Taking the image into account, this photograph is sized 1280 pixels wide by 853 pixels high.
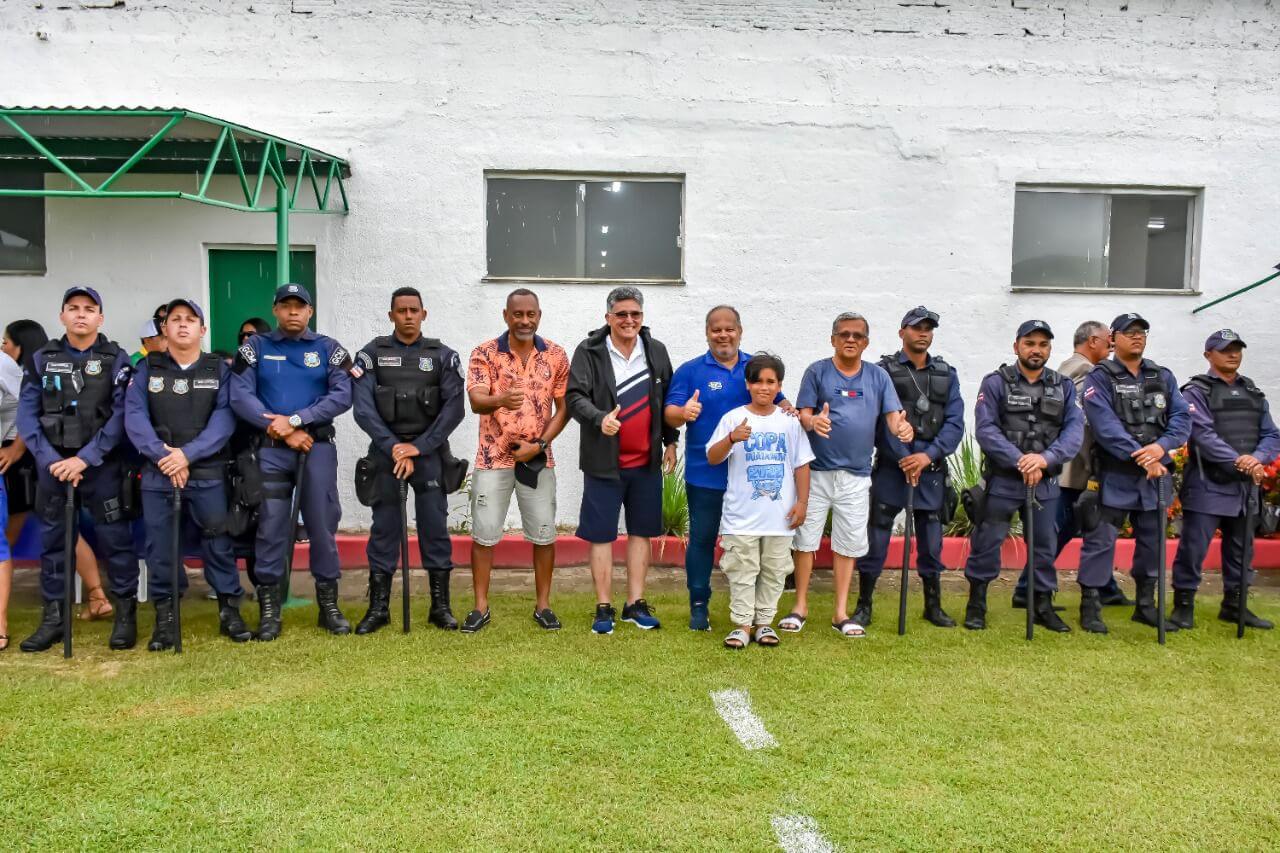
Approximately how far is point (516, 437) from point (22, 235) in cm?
549

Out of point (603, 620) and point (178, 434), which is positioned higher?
point (178, 434)

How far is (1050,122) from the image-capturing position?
8.00m

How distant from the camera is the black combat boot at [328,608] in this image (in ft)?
17.5

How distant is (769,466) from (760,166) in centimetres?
384

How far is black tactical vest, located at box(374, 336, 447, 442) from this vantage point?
210 inches

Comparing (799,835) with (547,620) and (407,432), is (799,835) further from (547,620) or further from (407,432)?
(407,432)

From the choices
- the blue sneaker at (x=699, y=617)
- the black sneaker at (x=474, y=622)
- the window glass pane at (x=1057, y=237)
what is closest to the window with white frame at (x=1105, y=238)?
the window glass pane at (x=1057, y=237)

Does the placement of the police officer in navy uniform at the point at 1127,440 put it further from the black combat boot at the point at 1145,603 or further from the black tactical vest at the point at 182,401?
the black tactical vest at the point at 182,401

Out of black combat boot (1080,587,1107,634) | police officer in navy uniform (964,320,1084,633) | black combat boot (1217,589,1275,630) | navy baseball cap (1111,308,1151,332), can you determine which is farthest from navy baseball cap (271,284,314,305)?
black combat boot (1217,589,1275,630)

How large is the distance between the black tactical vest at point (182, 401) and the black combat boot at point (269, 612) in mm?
726

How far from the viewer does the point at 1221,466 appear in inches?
222

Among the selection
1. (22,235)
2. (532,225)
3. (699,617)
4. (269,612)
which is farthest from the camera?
(532,225)

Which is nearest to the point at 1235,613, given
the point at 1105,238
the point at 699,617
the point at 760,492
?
the point at 760,492

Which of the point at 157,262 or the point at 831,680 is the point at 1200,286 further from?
the point at 157,262
